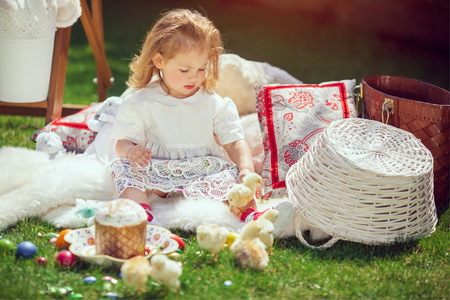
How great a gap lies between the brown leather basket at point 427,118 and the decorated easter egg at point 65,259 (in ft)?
4.78

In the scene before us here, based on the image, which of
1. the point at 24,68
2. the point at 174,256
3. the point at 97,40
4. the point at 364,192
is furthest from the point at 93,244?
the point at 97,40

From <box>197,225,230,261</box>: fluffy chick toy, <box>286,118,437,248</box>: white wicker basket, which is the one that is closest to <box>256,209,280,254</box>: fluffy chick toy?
<box>197,225,230,261</box>: fluffy chick toy

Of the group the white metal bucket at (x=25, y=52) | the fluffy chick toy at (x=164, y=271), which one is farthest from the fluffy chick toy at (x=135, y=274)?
the white metal bucket at (x=25, y=52)

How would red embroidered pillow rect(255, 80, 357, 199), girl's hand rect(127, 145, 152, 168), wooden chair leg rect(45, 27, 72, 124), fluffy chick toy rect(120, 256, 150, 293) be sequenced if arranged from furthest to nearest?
Answer: wooden chair leg rect(45, 27, 72, 124), red embroidered pillow rect(255, 80, 357, 199), girl's hand rect(127, 145, 152, 168), fluffy chick toy rect(120, 256, 150, 293)

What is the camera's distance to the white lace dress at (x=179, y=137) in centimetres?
218

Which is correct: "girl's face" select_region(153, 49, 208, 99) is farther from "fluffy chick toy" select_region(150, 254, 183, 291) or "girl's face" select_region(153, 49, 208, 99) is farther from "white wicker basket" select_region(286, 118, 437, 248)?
"fluffy chick toy" select_region(150, 254, 183, 291)

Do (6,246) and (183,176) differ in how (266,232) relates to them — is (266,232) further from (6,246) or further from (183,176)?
(6,246)

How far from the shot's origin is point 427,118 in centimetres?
222

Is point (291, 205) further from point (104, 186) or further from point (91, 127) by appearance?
point (91, 127)

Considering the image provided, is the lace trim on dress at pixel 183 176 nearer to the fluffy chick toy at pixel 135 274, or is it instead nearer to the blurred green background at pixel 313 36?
the fluffy chick toy at pixel 135 274

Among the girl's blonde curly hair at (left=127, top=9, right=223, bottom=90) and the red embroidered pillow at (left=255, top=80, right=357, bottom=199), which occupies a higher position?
the girl's blonde curly hair at (left=127, top=9, right=223, bottom=90)

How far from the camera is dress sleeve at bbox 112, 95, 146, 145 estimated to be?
7.35ft

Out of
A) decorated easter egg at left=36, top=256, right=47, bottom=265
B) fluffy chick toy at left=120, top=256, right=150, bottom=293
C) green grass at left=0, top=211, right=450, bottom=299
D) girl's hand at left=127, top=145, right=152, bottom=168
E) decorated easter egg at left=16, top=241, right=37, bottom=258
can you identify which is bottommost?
green grass at left=0, top=211, right=450, bottom=299

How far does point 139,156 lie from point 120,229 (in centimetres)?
57
